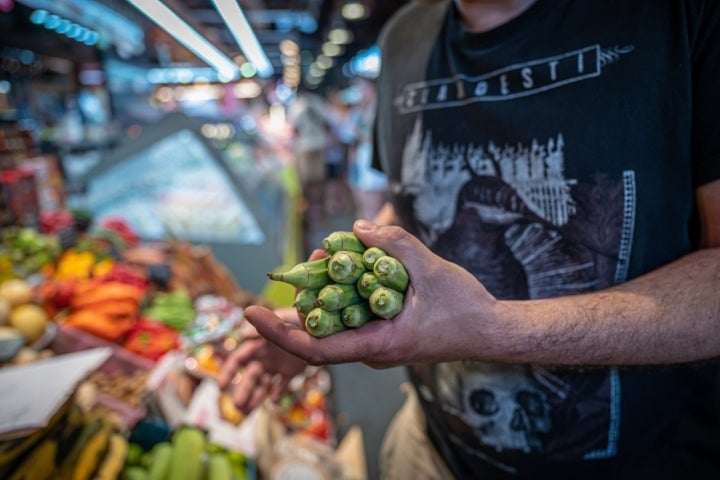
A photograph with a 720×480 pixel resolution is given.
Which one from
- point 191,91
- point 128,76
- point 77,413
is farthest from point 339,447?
point 191,91

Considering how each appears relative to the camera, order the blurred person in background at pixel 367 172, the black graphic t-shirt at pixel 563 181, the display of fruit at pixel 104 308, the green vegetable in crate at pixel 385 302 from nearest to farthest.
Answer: the green vegetable in crate at pixel 385 302, the black graphic t-shirt at pixel 563 181, the display of fruit at pixel 104 308, the blurred person in background at pixel 367 172

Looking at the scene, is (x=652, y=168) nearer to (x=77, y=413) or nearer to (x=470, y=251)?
(x=470, y=251)

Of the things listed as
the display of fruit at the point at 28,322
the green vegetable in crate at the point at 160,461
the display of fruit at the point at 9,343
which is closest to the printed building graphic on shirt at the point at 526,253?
the green vegetable in crate at the point at 160,461

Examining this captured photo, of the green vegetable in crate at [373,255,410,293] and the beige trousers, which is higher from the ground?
the green vegetable in crate at [373,255,410,293]

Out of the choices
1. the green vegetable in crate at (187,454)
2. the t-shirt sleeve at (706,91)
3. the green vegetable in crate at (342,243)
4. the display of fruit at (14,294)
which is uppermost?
the t-shirt sleeve at (706,91)

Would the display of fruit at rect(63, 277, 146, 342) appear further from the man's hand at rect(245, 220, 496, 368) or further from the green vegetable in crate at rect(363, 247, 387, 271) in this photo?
the green vegetable in crate at rect(363, 247, 387, 271)

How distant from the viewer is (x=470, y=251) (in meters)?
1.24

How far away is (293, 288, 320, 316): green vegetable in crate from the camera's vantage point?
2.52 ft

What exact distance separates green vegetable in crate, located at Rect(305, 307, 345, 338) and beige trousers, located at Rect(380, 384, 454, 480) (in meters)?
1.00

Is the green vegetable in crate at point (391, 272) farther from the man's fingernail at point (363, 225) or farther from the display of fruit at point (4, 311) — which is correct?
the display of fruit at point (4, 311)

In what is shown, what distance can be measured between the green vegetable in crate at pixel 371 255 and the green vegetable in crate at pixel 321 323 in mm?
104

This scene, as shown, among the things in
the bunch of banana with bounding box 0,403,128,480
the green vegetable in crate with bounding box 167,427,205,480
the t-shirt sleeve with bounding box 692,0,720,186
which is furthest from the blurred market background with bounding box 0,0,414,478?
the t-shirt sleeve with bounding box 692,0,720,186

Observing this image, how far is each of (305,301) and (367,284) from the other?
4.5 inches

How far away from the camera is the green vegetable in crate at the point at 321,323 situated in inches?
29.1
